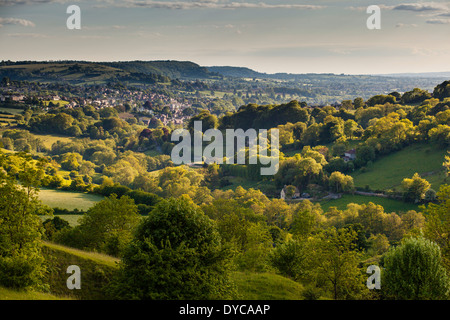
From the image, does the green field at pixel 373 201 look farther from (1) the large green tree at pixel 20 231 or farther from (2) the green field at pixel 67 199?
(1) the large green tree at pixel 20 231

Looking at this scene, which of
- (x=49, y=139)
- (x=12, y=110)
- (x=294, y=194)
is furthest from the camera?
(x=12, y=110)

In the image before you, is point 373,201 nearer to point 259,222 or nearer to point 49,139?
point 259,222

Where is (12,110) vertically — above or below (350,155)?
above

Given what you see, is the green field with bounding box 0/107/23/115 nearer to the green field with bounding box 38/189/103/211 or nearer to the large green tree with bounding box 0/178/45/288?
the green field with bounding box 38/189/103/211

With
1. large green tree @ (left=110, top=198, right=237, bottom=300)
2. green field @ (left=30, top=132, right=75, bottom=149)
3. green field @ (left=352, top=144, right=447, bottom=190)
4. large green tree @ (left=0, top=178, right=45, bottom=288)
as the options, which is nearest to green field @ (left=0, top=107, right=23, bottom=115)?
green field @ (left=30, top=132, right=75, bottom=149)

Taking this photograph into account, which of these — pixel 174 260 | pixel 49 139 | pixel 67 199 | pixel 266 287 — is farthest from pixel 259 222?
pixel 49 139
